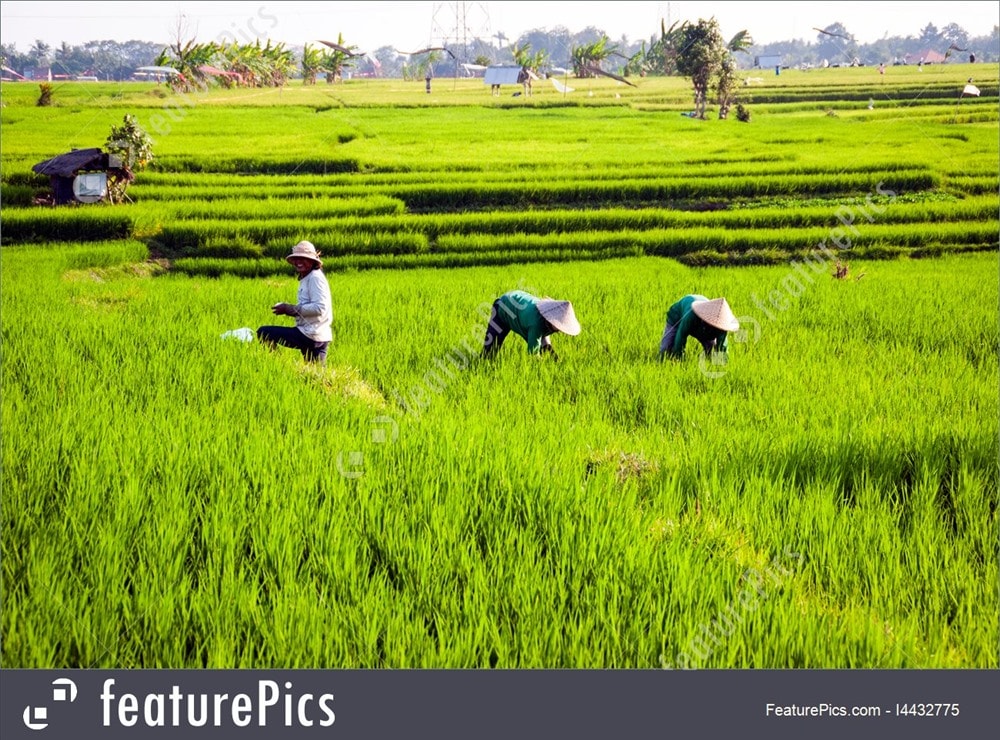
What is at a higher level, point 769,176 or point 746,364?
point 769,176

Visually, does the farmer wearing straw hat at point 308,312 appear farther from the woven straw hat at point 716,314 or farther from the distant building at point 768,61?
the distant building at point 768,61

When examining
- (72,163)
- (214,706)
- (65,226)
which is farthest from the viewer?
(72,163)

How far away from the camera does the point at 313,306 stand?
407 cm

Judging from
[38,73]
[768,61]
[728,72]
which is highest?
[768,61]

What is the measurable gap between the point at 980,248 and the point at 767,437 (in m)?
9.03

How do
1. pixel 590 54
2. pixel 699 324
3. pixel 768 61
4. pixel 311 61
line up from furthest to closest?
pixel 768 61 < pixel 590 54 < pixel 311 61 < pixel 699 324

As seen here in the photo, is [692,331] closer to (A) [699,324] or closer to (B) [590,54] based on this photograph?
(A) [699,324]

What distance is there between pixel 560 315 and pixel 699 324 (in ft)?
2.98

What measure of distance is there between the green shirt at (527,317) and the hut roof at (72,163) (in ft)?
27.5

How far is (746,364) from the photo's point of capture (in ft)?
14.9

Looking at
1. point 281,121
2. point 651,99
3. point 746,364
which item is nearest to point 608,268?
point 746,364

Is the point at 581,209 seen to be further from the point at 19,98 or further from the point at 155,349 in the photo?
the point at 19,98

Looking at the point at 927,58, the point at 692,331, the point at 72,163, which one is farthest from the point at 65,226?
the point at 927,58

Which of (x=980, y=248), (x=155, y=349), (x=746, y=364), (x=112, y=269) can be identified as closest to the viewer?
(x=155, y=349)
